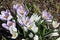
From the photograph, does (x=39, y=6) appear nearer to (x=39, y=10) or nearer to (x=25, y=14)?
(x=39, y=10)

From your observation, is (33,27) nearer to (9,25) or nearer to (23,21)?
(23,21)

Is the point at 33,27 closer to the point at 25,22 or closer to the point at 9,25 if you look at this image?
the point at 25,22

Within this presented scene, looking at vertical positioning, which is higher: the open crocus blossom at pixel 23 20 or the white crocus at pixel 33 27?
the open crocus blossom at pixel 23 20

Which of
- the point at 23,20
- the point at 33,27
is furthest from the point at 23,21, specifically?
the point at 33,27

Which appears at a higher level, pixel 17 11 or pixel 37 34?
pixel 17 11

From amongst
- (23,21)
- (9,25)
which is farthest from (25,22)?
(9,25)

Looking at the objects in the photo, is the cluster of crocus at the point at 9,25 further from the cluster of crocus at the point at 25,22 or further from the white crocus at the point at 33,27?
the white crocus at the point at 33,27

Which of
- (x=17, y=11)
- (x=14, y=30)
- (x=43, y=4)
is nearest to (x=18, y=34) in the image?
(x=14, y=30)

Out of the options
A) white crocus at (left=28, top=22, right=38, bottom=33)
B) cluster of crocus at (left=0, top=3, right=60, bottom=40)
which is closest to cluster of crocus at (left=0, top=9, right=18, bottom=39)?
cluster of crocus at (left=0, top=3, right=60, bottom=40)

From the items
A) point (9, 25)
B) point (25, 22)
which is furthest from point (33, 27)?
point (9, 25)

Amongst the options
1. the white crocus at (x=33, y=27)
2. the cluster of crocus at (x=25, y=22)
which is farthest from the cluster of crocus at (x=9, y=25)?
the white crocus at (x=33, y=27)

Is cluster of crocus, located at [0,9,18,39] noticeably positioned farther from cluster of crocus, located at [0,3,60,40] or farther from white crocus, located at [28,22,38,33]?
white crocus, located at [28,22,38,33]
